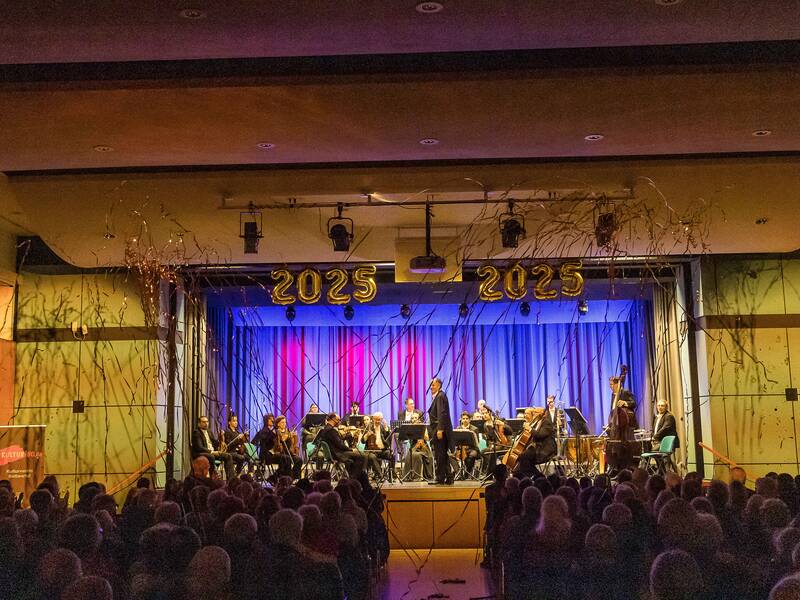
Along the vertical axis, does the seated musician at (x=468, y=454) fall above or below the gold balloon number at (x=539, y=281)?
below

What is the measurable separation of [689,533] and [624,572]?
0.36 m

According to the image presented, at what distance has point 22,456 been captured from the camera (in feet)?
28.8

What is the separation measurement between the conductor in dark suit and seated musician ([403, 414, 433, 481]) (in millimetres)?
1588

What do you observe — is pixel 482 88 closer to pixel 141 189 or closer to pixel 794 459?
pixel 141 189

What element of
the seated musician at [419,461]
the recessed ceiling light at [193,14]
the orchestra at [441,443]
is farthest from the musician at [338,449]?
the recessed ceiling light at [193,14]

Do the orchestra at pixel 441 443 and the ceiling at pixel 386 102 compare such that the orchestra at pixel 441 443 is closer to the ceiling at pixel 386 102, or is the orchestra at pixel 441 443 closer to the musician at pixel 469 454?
the musician at pixel 469 454

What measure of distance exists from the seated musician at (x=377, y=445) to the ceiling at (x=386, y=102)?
14.5 feet

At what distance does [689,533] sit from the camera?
12.4 ft

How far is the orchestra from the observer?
10.6m

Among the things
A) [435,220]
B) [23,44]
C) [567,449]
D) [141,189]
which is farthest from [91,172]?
[567,449]

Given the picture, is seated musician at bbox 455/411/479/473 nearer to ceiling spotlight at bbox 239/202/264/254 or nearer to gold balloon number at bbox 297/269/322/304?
gold balloon number at bbox 297/269/322/304

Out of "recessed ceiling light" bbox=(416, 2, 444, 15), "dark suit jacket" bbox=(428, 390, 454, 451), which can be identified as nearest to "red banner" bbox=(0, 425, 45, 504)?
"dark suit jacket" bbox=(428, 390, 454, 451)

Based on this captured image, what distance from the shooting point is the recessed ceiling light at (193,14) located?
486 cm

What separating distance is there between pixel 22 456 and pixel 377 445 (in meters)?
5.28
